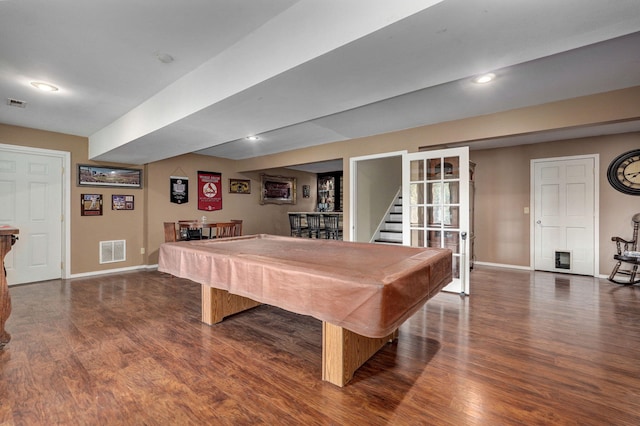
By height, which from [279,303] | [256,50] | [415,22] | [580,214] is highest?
[256,50]

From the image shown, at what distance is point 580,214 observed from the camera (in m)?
4.97

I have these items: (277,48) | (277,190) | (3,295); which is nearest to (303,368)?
(277,48)

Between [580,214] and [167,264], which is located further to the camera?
[580,214]

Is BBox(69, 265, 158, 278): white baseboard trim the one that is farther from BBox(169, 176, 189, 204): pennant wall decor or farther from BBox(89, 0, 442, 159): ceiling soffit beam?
BBox(89, 0, 442, 159): ceiling soffit beam

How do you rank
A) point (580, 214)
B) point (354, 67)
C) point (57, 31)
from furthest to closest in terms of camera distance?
point (580, 214) < point (57, 31) < point (354, 67)

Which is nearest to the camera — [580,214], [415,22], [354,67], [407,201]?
[415,22]

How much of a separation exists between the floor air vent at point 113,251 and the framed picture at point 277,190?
10.7ft

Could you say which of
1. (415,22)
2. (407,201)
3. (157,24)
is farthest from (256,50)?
(407,201)

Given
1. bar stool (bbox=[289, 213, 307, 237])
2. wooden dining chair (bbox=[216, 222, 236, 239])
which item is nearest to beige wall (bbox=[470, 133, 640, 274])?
bar stool (bbox=[289, 213, 307, 237])

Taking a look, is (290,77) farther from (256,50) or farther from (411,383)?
(411,383)

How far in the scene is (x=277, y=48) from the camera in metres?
1.98

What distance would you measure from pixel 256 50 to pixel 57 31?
143 cm

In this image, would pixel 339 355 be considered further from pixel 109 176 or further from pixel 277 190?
pixel 277 190

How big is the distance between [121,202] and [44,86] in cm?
274
